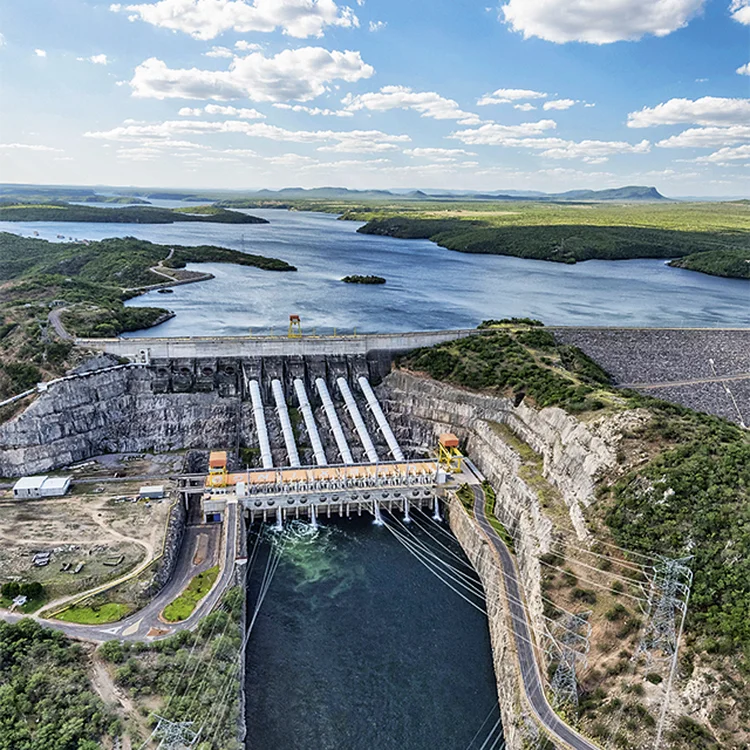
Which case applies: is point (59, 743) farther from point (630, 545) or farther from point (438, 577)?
point (630, 545)

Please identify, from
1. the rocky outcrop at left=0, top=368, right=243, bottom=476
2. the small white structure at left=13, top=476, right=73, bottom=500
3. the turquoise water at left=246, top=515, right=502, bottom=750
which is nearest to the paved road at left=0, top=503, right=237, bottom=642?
the turquoise water at left=246, top=515, right=502, bottom=750

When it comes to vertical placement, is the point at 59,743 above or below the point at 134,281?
below

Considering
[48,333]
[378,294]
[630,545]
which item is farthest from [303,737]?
[378,294]

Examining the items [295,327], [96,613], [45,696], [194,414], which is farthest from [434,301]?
[45,696]

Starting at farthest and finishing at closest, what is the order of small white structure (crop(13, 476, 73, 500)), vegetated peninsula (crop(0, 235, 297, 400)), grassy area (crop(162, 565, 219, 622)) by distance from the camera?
vegetated peninsula (crop(0, 235, 297, 400))
small white structure (crop(13, 476, 73, 500))
grassy area (crop(162, 565, 219, 622))

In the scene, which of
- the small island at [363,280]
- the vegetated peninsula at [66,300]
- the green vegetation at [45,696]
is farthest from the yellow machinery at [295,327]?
the green vegetation at [45,696]

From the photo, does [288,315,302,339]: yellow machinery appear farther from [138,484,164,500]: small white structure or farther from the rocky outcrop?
[138,484,164,500]: small white structure
